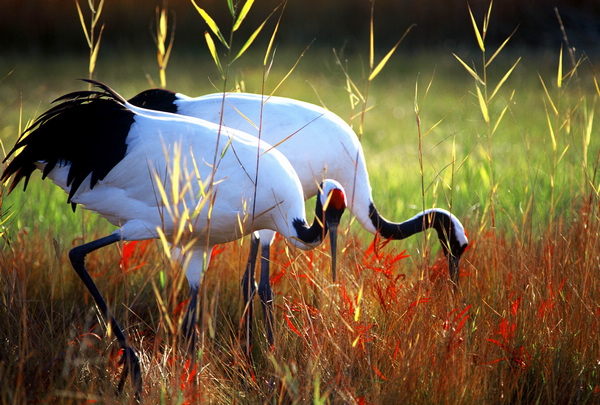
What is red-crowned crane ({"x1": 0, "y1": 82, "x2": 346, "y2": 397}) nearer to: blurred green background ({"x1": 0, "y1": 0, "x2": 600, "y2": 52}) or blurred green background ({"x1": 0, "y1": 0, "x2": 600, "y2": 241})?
blurred green background ({"x1": 0, "y1": 0, "x2": 600, "y2": 241})

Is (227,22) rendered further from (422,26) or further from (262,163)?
(262,163)

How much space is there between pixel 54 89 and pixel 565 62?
9706 mm

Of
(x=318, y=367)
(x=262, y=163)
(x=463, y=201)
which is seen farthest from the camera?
(x=463, y=201)

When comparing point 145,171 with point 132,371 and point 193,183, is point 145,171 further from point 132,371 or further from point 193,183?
point 132,371

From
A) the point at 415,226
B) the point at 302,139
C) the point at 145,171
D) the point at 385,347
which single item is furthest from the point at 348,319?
the point at 302,139

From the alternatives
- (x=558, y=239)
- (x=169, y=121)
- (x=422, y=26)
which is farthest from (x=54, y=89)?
(x=558, y=239)

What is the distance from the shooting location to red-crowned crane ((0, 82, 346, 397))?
2855 mm

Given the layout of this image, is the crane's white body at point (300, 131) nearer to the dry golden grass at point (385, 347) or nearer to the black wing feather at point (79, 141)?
the black wing feather at point (79, 141)

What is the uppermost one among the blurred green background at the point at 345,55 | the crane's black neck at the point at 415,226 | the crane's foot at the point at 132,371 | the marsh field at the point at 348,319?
the blurred green background at the point at 345,55

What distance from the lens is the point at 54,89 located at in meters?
11.9

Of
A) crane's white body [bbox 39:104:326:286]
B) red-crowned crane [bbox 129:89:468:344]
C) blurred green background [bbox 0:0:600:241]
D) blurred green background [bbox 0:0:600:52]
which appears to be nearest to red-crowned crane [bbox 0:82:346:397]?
crane's white body [bbox 39:104:326:286]

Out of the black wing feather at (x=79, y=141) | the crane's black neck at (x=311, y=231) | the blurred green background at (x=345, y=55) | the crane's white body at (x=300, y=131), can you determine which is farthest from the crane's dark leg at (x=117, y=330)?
the blurred green background at (x=345, y=55)

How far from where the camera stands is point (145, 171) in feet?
9.56

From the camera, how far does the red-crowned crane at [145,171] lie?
286cm
